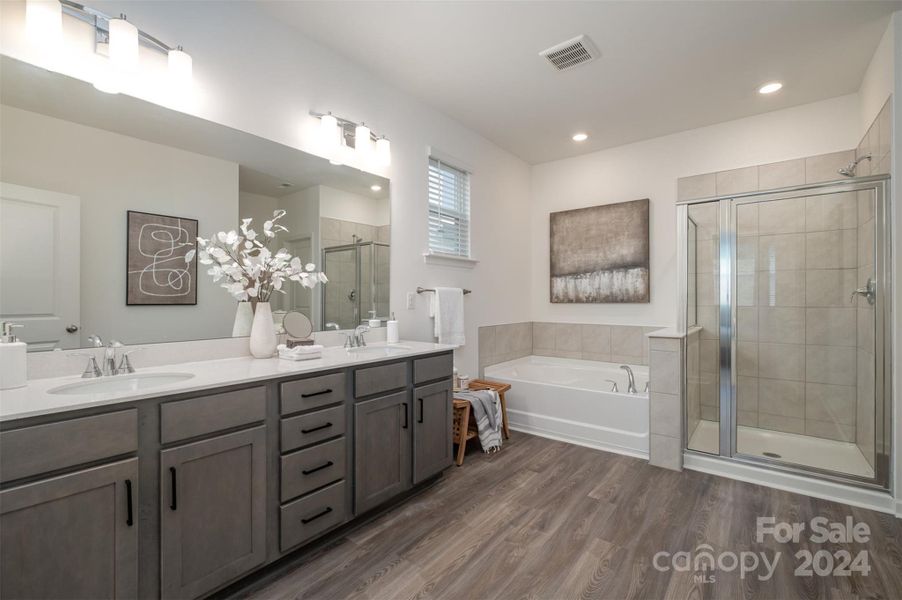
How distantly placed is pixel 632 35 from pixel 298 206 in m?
2.19

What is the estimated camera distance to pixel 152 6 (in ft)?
5.68

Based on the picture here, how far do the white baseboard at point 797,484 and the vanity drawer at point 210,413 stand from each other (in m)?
2.75

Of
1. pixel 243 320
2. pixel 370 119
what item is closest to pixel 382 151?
pixel 370 119

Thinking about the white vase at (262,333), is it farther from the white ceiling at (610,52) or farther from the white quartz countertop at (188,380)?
the white ceiling at (610,52)

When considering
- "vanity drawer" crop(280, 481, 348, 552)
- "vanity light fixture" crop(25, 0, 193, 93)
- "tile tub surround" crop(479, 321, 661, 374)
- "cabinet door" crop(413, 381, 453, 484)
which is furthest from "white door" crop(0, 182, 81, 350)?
"tile tub surround" crop(479, 321, 661, 374)

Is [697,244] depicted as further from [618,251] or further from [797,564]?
[797,564]

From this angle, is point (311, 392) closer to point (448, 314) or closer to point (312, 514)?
point (312, 514)

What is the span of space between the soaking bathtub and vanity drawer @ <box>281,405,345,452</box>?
1.97m

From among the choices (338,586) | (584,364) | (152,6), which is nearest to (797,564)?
(338,586)

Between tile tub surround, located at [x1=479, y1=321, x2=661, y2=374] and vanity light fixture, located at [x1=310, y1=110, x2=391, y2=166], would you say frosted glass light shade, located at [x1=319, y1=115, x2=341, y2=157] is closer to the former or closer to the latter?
vanity light fixture, located at [x1=310, y1=110, x2=391, y2=166]

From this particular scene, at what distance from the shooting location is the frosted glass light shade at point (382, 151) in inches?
105

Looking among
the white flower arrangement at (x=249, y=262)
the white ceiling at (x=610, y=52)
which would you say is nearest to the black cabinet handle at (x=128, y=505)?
the white flower arrangement at (x=249, y=262)

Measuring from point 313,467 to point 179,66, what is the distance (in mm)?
1863

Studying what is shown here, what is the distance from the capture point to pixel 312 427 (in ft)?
5.74
